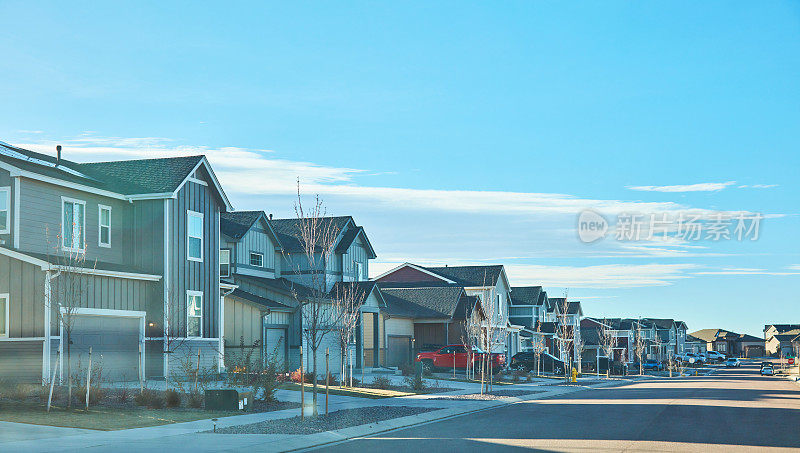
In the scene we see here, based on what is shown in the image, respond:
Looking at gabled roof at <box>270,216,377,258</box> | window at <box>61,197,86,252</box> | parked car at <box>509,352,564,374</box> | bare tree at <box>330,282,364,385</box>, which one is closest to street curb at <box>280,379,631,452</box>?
bare tree at <box>330,282,364,385</box>

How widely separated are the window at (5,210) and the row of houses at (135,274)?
0.04 m

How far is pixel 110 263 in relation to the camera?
30.5m

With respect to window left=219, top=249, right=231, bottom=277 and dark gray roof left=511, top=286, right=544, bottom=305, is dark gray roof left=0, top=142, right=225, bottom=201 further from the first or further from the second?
dark gray roof left=511, top=286, right=544, bottom=305

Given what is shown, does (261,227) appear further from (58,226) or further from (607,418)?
(607,418)

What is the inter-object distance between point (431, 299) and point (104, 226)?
32002mm

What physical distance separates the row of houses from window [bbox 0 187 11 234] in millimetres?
41

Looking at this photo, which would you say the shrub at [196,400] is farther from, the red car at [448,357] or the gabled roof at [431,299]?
the gabled roof at [431,299]

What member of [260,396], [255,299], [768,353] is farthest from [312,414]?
[768,353]

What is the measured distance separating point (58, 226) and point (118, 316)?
352cm

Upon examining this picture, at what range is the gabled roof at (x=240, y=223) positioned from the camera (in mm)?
42250

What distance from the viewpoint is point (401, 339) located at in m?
55.6

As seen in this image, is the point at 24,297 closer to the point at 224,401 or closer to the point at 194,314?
the point at 194,314

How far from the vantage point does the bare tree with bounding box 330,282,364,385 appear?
1378 inches

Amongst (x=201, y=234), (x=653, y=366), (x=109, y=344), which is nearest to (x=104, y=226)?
(x=201, y=234)
